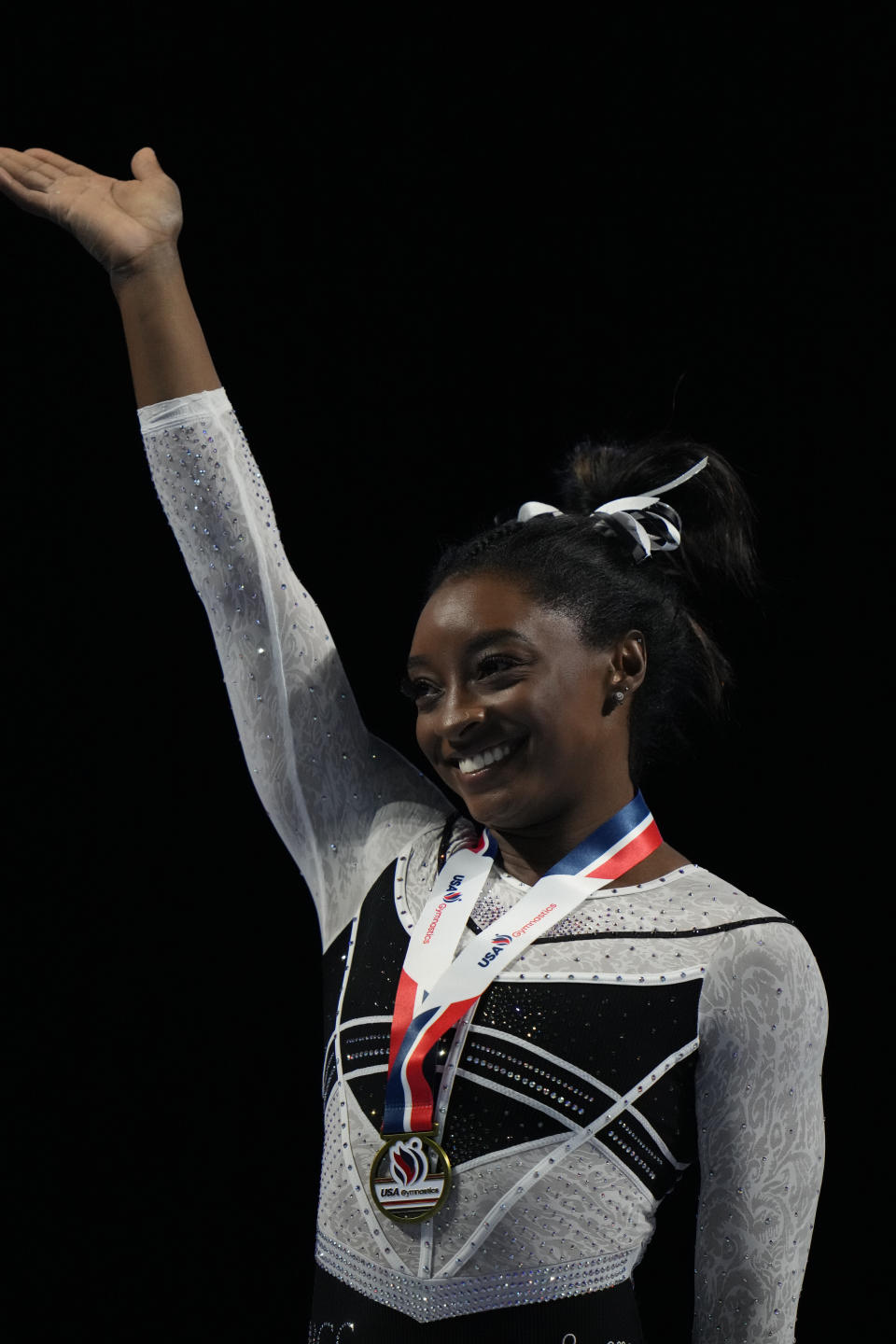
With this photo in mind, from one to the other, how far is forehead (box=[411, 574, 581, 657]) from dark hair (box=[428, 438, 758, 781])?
0.03m

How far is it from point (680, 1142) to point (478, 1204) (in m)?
0.33

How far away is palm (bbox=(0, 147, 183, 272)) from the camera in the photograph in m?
2.30

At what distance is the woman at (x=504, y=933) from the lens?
2.09m

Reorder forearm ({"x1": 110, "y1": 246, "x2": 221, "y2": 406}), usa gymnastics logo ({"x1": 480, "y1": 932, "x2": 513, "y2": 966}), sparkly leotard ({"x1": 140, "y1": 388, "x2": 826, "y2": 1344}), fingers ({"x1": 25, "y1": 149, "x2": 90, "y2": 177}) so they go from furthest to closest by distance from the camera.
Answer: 1. fingers ({"x1": 25, "y1": 149, "x2": 90, "y2": 177})
2. forearm ({"x1": 110, "y1": 246, "x2": 221, "y2": 406})
3. usa gymnastics logo ({"x1": 480, "y1": 932, "x2": 513, "y2": 966})
4. sparkly leotard ({"x1": 140, "y1": 388, "x2": 826, "y2": 1344})

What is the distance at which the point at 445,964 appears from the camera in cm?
220

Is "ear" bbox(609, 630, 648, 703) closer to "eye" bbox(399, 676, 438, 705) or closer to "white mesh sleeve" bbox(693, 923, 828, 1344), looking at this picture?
"eye" bbox(399, 676, 438, 705)

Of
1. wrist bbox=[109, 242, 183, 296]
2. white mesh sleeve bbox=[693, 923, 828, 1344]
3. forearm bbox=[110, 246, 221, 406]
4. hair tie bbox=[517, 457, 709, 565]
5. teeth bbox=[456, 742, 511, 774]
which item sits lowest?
white mesh sleeve bbox=[693, 923, 828, 1344]

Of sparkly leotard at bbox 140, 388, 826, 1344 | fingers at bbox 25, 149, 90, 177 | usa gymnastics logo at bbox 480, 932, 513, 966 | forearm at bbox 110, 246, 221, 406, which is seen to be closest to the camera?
sparkly leotard at bbox 140, 388, 826, 1344

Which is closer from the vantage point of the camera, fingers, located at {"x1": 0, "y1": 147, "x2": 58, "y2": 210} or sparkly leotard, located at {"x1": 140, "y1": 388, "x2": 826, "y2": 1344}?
sparkly leotard, located at {"x1": 140, "y1": 388, "x2": 826, "y2": 1344}

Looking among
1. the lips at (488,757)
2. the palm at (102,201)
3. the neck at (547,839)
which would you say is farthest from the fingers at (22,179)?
the neck at (547,839)

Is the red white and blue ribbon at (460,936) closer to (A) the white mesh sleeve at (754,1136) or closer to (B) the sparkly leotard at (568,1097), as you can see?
(B) the sparkly leotard at (568,1097)

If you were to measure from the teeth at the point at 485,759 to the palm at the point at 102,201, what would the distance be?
3.13ft

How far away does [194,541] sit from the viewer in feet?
7.70

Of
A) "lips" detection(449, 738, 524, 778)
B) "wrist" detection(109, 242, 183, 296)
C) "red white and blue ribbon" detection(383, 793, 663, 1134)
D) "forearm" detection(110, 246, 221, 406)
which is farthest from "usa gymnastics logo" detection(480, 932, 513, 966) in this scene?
"wrist" detection(109, 242, 183, 296)
